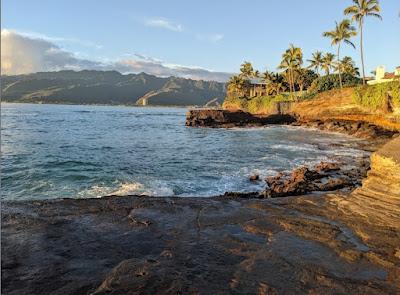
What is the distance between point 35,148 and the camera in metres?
30.9

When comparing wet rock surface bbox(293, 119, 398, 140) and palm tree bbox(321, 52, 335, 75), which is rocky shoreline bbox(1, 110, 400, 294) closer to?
wet rock surface bbox(293, 119, 398, 140)

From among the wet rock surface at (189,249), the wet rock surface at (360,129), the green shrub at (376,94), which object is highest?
the green shrub at (376,94)

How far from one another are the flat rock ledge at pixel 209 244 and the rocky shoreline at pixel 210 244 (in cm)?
2

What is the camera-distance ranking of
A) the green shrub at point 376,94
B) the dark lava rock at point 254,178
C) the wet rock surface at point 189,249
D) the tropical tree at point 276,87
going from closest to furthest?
the wet rock surface at point 189,249 → the dark lava rock at point 254,178 → the green shrub at point 376,94 → the tropical tree at point 276,87

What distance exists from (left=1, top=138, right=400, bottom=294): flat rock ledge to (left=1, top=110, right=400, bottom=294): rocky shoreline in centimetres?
2

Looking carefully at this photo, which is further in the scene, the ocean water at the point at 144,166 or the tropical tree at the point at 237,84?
the tropical tree at the point at 237,84

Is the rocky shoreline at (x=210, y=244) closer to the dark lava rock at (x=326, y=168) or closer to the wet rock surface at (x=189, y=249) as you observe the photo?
the wet rock surface at (x=189, y=249)

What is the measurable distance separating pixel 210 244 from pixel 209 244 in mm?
22

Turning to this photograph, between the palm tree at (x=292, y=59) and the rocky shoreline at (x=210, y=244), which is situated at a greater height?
the palm tree at (x=292, y=59)

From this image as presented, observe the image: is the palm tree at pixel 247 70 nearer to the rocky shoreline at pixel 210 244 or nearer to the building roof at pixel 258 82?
the building roof at pixel 258 82

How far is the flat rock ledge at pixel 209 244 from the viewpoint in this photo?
5480mm

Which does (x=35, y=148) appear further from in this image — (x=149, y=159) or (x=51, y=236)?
(x=51, y=236)

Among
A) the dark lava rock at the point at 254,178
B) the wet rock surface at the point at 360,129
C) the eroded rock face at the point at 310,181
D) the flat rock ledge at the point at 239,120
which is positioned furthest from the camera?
the flat rock ledge at the point at 239,120

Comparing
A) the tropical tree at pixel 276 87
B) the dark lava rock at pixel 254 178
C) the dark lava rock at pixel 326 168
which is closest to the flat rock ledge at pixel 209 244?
the dark lava rock at pixel 254 178
